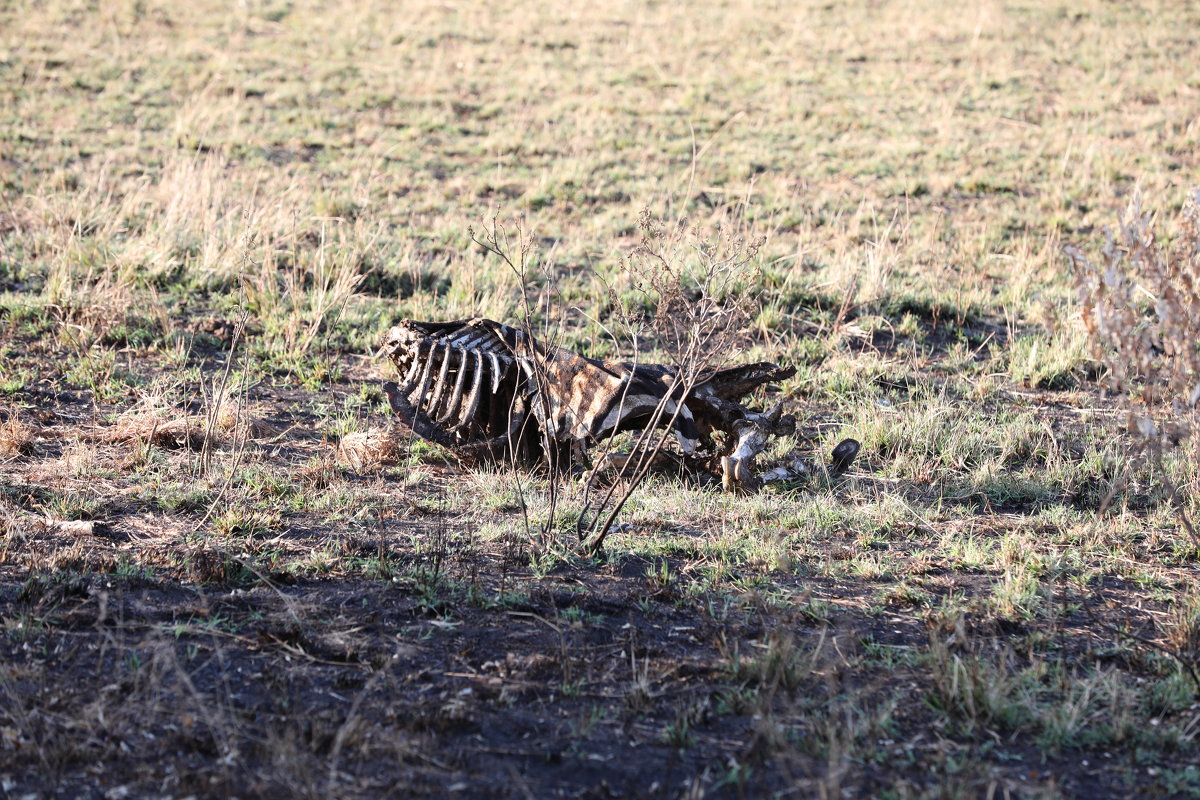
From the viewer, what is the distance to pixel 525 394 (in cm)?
570

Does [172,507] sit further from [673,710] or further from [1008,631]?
[1008,631]

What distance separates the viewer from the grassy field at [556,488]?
3.00m

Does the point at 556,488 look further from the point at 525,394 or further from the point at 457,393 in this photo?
the point at 457,393

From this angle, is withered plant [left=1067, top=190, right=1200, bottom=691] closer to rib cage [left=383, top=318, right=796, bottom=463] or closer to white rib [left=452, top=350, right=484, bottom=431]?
rib cage [left=383, top=318, right=796, bottom=463]

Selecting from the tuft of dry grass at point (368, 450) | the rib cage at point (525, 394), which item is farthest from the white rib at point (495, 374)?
the tuft of dry grass at point (368, 450)

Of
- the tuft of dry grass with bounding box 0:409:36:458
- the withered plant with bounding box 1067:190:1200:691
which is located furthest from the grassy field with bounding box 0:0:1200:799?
the withered plant with bounding box 1067:190:1200:691

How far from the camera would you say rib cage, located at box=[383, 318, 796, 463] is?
17.7 feet

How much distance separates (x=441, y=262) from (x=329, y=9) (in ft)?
43.2

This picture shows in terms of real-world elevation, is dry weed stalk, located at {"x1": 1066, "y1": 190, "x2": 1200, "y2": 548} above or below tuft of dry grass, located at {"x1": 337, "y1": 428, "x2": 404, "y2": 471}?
above

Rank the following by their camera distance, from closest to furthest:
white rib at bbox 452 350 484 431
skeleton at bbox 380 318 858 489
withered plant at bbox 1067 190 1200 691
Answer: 1. withered plant at bbox 1067 190 1200 691
2. skeleton at bbox 380 318 858 489
3. white rib at bbox 452 350 484 431

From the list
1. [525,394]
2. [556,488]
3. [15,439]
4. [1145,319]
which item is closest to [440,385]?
[525,394]

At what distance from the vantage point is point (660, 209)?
36.1ft

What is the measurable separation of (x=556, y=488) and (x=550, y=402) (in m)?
0.47

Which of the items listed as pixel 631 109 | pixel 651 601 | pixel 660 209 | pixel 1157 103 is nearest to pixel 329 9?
pixel 631 109
